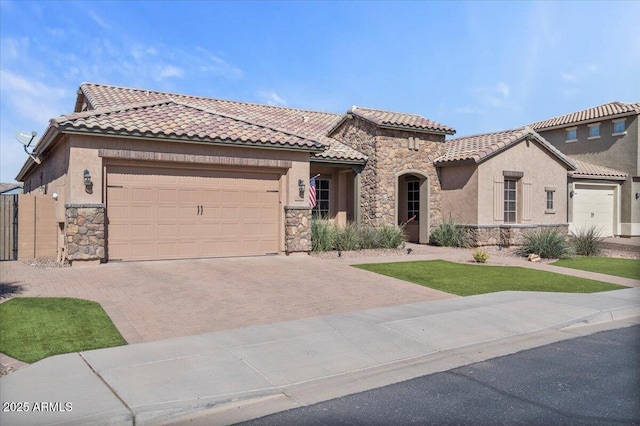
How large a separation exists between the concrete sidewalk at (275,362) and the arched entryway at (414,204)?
37.4 feet

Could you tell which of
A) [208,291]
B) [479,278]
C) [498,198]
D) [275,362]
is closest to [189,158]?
[208,291]

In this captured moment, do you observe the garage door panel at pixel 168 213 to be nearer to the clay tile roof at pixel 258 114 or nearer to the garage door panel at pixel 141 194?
the garage door panel at pixel 141 194

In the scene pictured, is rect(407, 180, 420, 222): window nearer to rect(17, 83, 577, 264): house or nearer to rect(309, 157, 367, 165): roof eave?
rect(17, 83, 577, 264): house

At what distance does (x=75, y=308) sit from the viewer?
8539mm

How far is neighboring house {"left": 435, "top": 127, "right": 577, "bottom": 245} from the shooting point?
64.2 ft

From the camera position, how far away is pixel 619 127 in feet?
87.1

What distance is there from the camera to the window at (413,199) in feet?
70.6

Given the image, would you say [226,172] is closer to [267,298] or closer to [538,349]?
[267,298]

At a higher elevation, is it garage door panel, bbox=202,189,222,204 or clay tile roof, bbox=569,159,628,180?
clay tile roof, bbox=569,159,628,180

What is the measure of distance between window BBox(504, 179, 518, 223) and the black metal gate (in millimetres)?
17198

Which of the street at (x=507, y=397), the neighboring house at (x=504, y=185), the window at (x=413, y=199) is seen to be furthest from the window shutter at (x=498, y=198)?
the street at (x=507, y=397)

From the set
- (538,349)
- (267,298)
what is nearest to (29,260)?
(267,298)

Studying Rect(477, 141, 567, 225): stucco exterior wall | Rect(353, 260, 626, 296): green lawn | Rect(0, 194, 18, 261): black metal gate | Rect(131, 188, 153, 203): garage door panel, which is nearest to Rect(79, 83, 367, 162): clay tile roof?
Rect(131, 188, 153, 203): garage door panel

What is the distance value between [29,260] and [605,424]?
48.2ft
